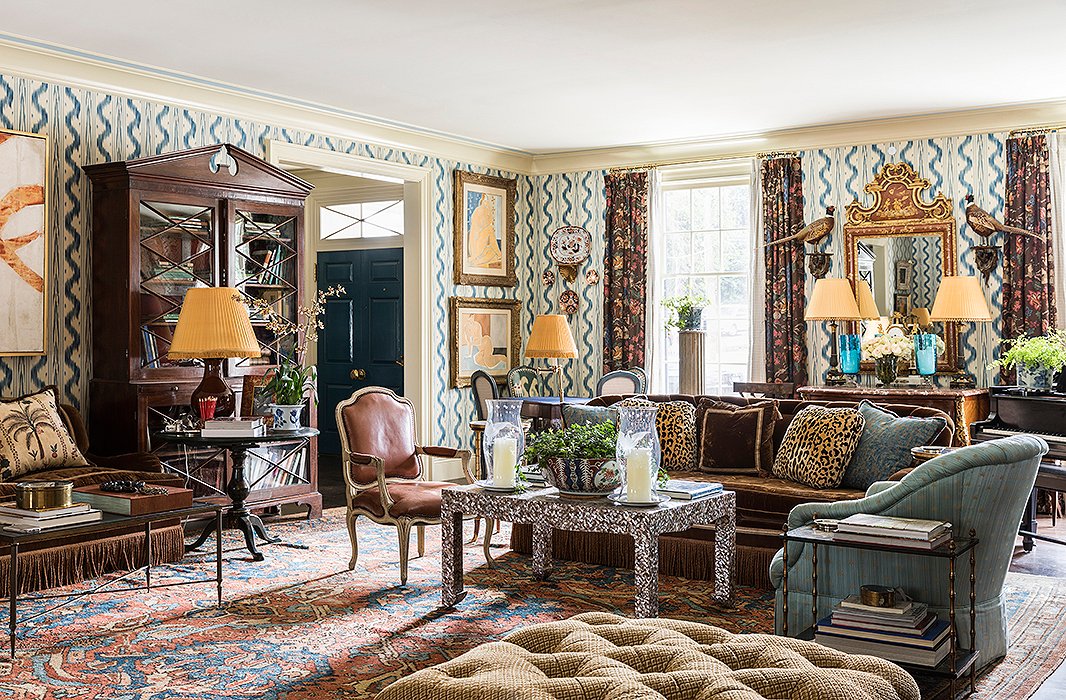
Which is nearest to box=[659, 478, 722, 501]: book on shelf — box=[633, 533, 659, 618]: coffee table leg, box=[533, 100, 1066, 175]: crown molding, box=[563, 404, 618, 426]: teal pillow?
box=[633, 533, 659, 618]: coffee table leg

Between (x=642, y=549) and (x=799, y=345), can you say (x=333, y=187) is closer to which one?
(x=799, y=345)

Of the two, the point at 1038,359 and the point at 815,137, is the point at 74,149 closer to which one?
the point at 815,137

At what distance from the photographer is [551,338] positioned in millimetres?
7773

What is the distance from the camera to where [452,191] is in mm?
8992

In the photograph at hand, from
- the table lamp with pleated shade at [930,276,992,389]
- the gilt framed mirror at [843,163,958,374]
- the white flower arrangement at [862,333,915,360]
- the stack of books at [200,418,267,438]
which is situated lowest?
the stack of books at [200,418,267,438]

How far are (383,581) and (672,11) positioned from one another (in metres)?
3.15

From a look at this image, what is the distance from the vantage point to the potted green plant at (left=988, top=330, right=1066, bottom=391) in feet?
21.7

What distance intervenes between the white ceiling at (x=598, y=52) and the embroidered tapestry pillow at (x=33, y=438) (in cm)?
198

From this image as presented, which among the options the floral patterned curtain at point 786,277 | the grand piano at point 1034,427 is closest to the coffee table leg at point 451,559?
the grand piano at point 1034,427

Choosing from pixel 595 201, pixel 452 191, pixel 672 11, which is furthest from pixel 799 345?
pixel 672 11

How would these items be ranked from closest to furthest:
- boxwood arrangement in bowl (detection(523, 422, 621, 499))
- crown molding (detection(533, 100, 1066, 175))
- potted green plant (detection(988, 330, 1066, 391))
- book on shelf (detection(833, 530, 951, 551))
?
book on shelf (detection(833, 530, 951, 551)) < boxwood arrangement in bowl (detection(523, 422, 621, 499)) < potted green plant (detection(988, 330, 1066, 391)) < crown molding (detection(533, 100, 1066, 175))

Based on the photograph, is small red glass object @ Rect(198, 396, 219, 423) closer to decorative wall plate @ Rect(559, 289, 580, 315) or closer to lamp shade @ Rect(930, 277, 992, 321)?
decorative wall plate @ Rect(559, 289, 580, 315)

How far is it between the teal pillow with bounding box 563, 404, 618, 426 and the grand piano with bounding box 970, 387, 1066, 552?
7.08 feet

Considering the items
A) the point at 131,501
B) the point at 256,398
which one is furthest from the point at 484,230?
the point at 131,501
